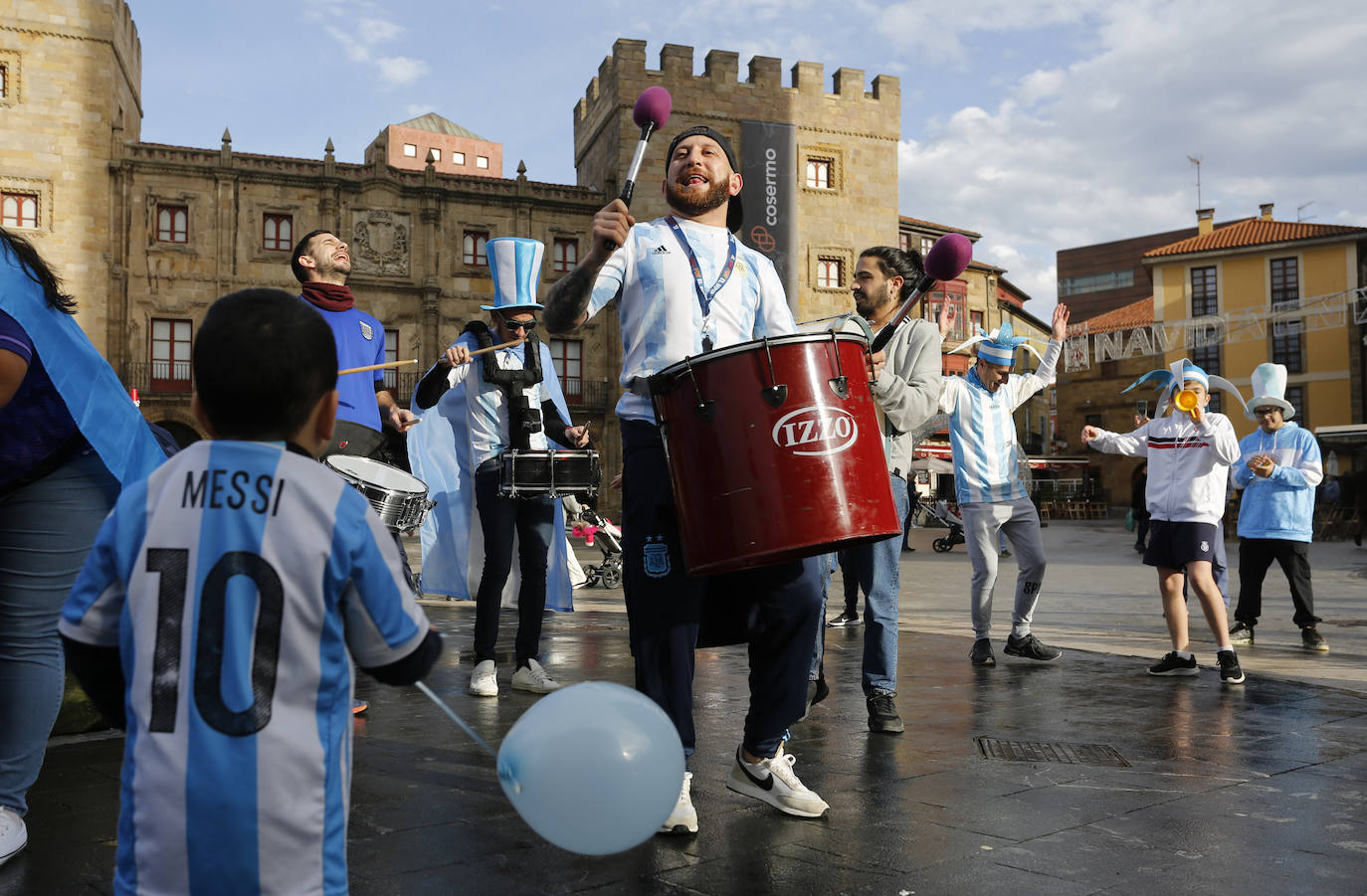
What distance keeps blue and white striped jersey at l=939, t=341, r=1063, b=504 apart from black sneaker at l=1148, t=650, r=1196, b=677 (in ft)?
3.94

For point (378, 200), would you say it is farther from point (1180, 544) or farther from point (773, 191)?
point (1180, 544)

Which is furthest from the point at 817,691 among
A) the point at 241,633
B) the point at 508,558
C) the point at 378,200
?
the point at 378,200

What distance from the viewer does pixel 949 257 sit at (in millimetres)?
3865

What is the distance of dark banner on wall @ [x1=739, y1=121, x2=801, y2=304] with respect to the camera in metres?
38.3

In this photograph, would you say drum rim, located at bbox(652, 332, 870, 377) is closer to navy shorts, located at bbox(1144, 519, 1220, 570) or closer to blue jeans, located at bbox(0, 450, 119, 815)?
blue jeans, located at bbox(0, 450, 119, 815)

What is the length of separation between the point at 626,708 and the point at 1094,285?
264ft

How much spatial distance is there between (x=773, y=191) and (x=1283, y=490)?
31983 mm

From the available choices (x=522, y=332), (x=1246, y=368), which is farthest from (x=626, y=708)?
(x=1246, y=368)

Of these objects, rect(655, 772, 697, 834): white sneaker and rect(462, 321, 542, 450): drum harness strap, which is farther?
rect(462, 321, 542, 450): drum harness strap

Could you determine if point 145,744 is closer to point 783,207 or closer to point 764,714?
point 764,714

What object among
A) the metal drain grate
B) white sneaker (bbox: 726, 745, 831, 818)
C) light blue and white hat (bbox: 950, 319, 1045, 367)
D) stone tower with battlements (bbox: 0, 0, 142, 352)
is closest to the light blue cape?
light blue and white hat (bbox: 950, 319, 1045, 367)

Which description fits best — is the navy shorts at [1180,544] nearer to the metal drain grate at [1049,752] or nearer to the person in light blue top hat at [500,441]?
the metal drain grate at [1049,752]

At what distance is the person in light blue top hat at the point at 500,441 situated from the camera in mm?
5480

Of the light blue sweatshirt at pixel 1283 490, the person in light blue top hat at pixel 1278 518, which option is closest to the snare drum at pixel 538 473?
the person in light blue top hat at pixel 1278 518
